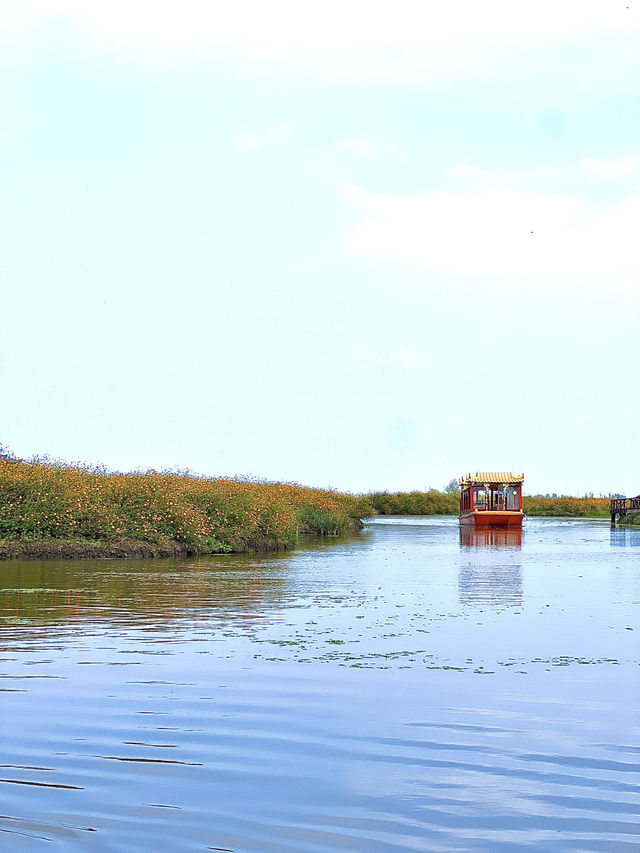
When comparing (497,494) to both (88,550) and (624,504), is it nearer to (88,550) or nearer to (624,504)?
(624,504)

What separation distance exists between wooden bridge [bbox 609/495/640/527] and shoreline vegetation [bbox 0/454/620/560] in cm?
4004

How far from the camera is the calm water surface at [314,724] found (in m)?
6.34

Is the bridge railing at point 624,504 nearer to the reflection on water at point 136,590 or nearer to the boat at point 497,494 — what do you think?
the boat at point 497,494

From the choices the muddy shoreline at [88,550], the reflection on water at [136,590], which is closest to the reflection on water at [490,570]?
the reflection on water at [136,590]

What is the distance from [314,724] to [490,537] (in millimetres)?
44244

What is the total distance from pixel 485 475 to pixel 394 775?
56941 millimetres

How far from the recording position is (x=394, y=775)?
24.4 feet

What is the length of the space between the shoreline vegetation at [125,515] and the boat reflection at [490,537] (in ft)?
32.9

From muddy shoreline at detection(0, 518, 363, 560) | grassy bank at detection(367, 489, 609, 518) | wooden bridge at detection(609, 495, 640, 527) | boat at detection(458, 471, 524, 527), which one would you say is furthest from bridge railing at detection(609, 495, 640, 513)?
muddy shoreline at detection(0, 518, 363, 560)

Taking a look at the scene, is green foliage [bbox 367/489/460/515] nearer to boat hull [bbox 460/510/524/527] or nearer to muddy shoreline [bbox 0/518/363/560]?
boat hull [bbox 460/510/524/527]

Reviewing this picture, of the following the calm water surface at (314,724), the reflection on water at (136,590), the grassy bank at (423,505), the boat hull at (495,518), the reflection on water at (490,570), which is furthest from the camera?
the grassy bank at (423,505)

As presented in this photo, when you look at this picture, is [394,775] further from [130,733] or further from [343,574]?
[343,574]

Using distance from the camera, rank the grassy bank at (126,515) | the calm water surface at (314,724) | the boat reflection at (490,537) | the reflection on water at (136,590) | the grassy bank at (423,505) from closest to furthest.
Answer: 1. the calm water surface at (314,724)
2. the reflection on water at (136,590)
3. the grassy bank at (126,515)
4. the boat reflection at (490,537)
5. the grassy bank at (423,505)

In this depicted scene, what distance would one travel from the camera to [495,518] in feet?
200
